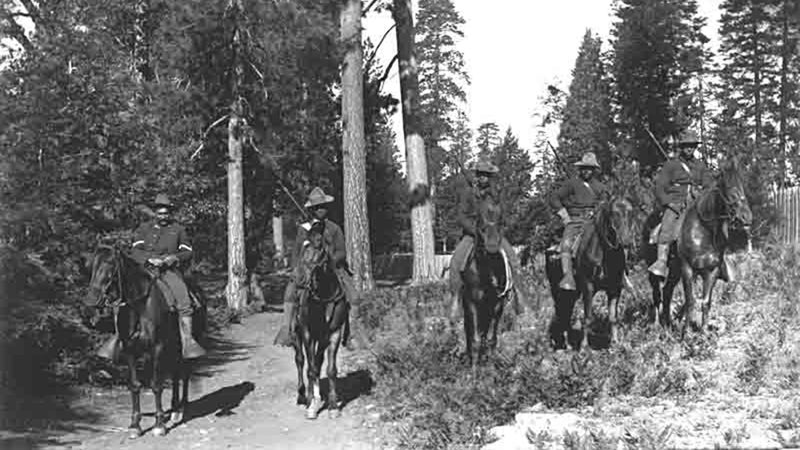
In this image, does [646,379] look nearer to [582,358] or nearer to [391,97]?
[582,358]

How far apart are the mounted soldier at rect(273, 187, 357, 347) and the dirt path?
4.24ft

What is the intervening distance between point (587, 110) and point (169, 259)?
5188 cm

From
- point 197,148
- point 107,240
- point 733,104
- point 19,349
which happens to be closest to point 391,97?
point 197,148

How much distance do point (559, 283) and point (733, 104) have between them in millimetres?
47924

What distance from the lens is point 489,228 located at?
10805mm

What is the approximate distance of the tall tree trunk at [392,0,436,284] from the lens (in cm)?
2194

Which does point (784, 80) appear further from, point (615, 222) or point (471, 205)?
point (471, 205)

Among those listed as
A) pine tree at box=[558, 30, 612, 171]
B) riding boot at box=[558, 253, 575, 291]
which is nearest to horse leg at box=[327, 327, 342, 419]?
riding boot at box=[558, 253, 575, 291]

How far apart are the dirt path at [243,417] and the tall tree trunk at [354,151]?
4.43 metres

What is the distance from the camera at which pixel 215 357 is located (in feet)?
57.6

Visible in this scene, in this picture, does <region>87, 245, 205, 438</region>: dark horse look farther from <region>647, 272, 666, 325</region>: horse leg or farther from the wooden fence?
the wooden fence

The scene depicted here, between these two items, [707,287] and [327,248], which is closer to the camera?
[327,248]

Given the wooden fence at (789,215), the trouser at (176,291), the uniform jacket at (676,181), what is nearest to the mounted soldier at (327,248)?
the trouser at (176,291)

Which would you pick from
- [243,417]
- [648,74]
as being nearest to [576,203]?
[243,417]
